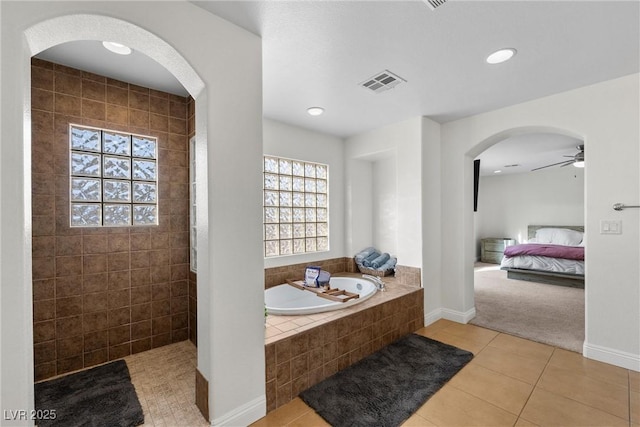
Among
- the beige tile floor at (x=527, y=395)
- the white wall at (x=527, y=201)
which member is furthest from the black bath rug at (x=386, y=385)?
the white wall at (x=527, y=201)

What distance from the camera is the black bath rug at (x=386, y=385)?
1.70m

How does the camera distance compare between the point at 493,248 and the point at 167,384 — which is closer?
the point at 167,384

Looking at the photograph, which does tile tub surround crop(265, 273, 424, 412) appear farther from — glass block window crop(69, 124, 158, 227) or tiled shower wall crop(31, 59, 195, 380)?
glass block window crop(69, 124, 158, 227)

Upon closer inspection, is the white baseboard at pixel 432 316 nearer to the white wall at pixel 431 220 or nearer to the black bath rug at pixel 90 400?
the white wall at pixel 431 220

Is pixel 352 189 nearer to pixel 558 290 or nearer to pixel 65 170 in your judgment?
pixel 65 170

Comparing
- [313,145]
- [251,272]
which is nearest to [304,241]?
[313,145]

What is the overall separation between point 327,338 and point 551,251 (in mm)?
5079

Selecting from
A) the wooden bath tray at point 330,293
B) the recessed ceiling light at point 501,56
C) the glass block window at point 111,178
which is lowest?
the wooden bath tray at point 330,293

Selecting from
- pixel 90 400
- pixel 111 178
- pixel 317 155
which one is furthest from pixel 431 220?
pixel 90 400

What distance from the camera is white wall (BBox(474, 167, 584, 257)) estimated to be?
20.8 ft

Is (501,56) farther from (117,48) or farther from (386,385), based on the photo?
(117,48)

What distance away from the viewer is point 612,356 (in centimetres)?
224

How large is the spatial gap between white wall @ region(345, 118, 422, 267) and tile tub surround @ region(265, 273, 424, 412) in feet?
2.12

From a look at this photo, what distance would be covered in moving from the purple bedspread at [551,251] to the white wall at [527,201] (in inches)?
75.5
